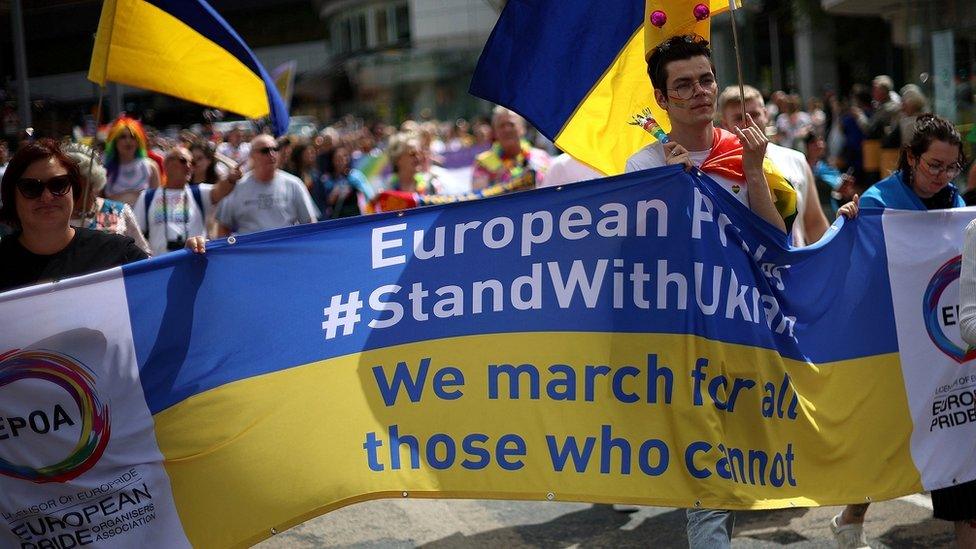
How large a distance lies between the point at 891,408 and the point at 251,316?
94.1 inches

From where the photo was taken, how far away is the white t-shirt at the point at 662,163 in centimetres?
429

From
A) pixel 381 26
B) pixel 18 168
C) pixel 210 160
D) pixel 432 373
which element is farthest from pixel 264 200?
pixel 381 26

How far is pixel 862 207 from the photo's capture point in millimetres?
4828

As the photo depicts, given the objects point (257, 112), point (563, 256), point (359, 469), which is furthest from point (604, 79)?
point (257, 112)

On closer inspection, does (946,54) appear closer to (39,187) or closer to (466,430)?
(466,430)

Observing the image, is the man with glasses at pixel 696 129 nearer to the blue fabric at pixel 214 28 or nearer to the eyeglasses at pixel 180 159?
the blue fabric at pixel 214 28

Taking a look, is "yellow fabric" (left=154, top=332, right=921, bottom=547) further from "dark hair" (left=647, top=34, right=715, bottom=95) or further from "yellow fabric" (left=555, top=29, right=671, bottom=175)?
"yellow fabric" (left=555, top=29, right=671, bottom=175)

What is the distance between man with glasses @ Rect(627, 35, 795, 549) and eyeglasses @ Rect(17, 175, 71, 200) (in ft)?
6.72

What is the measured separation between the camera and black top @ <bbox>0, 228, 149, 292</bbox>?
4293mm

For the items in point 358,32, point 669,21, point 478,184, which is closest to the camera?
point 669,21

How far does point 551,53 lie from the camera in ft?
16.4

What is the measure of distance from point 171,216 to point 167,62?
3112mm

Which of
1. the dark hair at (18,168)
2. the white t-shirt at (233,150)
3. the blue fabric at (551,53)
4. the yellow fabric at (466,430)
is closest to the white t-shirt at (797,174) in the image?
the blue fabric at (551,53)

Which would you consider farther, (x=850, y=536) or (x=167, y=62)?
(x=167, y=62)
